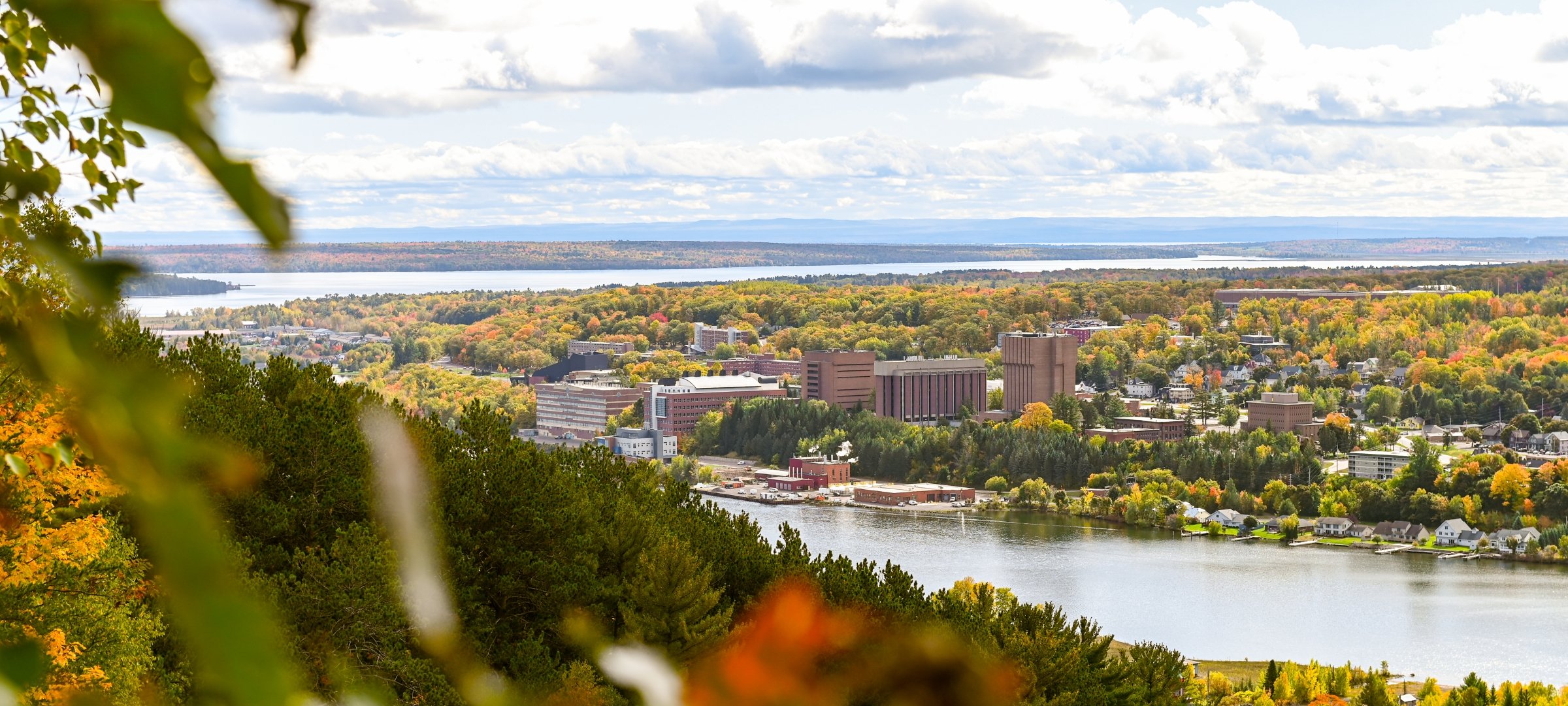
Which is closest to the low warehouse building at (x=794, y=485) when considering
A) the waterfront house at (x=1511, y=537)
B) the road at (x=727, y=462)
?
the road at (x=727, y=462)

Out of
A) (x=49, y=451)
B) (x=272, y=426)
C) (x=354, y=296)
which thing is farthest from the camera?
(x=354, y=296)

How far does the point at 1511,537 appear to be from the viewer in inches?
1089

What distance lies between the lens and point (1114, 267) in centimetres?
9231

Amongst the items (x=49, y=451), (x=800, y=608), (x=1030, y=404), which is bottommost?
(x=1030, y=404)

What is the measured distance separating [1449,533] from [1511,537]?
107 cm

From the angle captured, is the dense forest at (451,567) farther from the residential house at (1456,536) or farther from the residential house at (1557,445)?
the residential house at (1557,445)

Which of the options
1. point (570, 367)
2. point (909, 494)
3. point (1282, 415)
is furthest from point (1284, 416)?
point (570, 367)

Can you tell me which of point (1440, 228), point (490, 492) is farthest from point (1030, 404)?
point (1440, 228)

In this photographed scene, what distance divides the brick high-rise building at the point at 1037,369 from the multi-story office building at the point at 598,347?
13.0 m

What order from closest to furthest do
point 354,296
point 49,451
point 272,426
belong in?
1. point 49,451
2. point 272,426
3. point 354,296

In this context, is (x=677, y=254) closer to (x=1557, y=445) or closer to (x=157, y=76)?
(x=1557, y=445)

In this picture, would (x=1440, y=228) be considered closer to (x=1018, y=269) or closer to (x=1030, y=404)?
(x=1018, y=269)

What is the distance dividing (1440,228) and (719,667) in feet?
437

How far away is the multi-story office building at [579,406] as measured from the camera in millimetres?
40750
